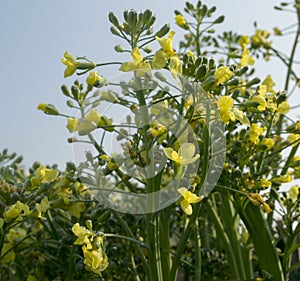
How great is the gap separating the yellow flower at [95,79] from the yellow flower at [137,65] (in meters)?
0.04

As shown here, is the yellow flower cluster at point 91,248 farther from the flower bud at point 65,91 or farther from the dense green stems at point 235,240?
the dense green stems at point 235,240

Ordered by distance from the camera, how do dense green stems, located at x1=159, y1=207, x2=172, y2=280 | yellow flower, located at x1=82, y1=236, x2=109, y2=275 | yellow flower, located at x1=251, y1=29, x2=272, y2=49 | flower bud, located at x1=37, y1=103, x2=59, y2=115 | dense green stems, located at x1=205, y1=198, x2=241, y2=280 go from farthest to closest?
1. yellow flower, located at x1=251, y1=29, x2=272, y2=49
2. dense green stems, located at x1=205, y1=198, x2=241, y2=280
3. flower bud, located at x1=37, y1=103, x2=59, y2=115
4. dense green stems, located at x1=159, y1=207, x2=172, y2=280
5. yellow flower, located at x1=82, y1=236, x2=109, y2=275

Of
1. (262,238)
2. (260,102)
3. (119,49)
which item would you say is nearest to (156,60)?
(119,49)

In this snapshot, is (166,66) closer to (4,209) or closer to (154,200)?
(154,200)

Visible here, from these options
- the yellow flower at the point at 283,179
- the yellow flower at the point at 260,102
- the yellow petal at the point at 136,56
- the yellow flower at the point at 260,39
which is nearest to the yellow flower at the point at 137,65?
the yellow petal at the point at 136,56

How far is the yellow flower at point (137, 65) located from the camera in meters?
0.86

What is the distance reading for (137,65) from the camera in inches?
34.0

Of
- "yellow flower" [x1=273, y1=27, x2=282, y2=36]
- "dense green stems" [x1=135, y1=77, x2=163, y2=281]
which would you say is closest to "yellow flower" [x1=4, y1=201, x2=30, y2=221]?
"dense green stems" [x1=135, y1=77, x2=163, y2=281]

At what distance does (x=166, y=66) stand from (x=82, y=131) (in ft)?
0.66

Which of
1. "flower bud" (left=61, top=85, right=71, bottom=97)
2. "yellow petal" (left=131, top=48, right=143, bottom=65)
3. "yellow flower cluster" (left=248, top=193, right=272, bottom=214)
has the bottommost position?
"yellow flower cluster" (left=248, top=193, right=272, bottom=214)

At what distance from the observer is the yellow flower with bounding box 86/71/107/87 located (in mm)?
878

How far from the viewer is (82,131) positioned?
3.10 ft

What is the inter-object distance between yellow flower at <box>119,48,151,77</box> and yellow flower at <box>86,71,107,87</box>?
44 mm

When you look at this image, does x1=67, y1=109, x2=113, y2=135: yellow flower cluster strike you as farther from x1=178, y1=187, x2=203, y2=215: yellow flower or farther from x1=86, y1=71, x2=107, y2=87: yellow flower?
x1=178, y1=187, x2=203, y2=215: yellow flower
